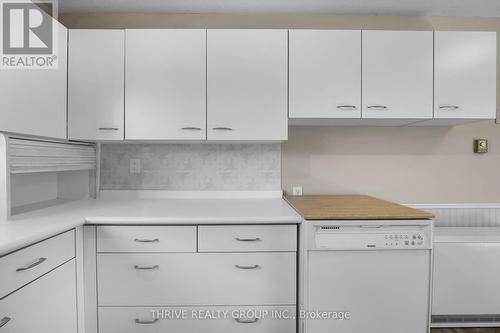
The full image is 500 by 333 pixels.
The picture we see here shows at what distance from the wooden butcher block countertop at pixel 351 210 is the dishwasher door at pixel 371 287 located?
0.19 metres

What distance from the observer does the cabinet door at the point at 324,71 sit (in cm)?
202

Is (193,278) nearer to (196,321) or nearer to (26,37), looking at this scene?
(196,321)

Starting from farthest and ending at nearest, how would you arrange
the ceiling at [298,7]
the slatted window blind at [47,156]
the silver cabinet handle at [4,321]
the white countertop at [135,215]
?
the ceiling at [298,7] < the slatted window blind at [47,156] < the white countertop at [135,215] < the silver cabinet handle at [4,321]

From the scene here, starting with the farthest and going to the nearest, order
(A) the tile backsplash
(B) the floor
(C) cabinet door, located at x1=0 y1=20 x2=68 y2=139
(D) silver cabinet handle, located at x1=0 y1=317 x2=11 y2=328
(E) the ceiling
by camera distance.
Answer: (A) the tile backsplash < (E) the ceiling < (B) the floor < (C) cabinet door, located at x1=0 y1=20 x2=68 y2=139 < (D) silver cabinet handle, located at x1=0 y1=317 x2=11 y2=328

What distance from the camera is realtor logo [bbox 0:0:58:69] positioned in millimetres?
1531

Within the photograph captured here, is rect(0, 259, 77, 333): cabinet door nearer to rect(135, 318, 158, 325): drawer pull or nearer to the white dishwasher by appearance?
rect(135, 318, 158, 325): drawer pull

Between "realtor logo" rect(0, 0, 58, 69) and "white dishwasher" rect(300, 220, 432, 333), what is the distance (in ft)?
5.88

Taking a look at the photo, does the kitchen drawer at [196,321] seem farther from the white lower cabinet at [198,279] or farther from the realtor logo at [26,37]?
the realtor logo at [26,37]

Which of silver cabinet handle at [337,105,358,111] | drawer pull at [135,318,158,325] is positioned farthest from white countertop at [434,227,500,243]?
drawer pull at [135,318,158,325]

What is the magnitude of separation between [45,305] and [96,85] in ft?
4.43

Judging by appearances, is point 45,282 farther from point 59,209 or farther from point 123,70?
point 123,70

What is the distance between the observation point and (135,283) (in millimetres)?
1670

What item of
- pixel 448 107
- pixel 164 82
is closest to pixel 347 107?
pixel 448 107

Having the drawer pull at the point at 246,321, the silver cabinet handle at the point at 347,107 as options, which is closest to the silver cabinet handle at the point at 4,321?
the drawer pull at the point at 246,321
